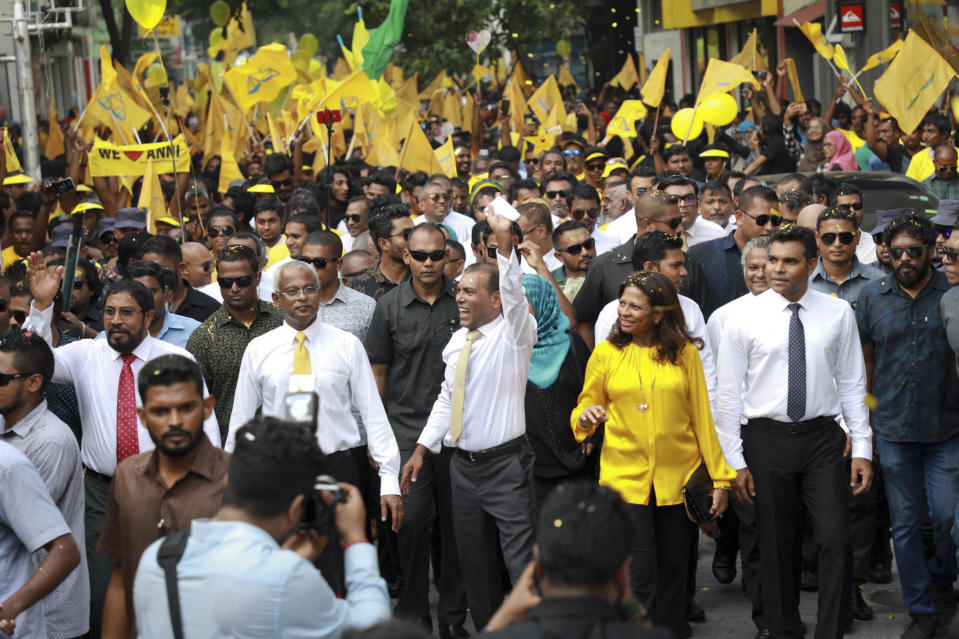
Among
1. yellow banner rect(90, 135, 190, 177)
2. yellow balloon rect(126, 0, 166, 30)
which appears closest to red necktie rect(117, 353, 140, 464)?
yellow banner rect(90, 135, 190, 177)

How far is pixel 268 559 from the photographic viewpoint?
3.41 meters

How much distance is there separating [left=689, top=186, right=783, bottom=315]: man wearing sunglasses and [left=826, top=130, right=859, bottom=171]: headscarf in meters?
5.89

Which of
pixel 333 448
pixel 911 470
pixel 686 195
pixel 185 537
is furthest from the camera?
pixel 686 195

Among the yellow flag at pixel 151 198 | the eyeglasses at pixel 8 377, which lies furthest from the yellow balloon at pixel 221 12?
the eyeglasses at pixel 8 377

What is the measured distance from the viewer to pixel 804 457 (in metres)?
6.45

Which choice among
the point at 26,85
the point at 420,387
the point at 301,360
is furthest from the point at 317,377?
the point at 26,85

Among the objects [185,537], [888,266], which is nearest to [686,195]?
[888,266]

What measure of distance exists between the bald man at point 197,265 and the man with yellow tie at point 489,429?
9.15 feet

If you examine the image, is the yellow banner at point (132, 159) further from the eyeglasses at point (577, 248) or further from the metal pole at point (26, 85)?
the eyeglasses at point (577, 248)

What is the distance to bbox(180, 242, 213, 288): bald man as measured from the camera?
8961 mm

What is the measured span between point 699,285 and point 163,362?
4058 millimetres

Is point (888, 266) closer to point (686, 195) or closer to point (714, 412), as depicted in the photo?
point (686, 195)

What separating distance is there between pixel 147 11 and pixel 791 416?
8.46m

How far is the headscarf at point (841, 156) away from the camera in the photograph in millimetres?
14562
